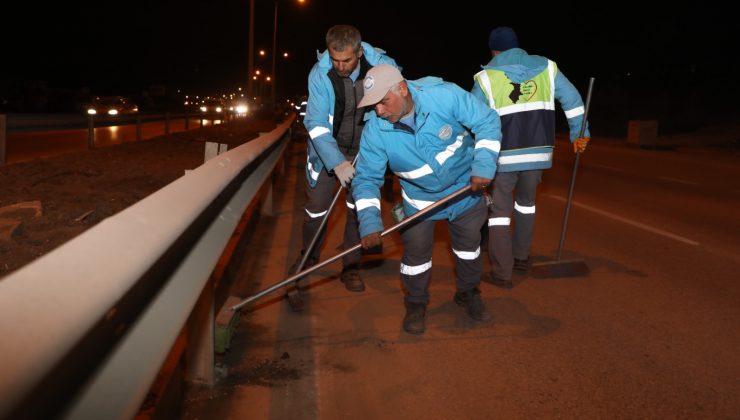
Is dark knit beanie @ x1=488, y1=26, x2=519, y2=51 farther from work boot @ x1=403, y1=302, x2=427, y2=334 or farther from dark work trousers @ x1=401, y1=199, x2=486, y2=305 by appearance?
work boot @ x1=403, y1=302, x2=427, y2=334

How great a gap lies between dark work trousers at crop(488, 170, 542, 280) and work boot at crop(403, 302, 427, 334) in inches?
50.1

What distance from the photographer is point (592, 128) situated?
38844mm

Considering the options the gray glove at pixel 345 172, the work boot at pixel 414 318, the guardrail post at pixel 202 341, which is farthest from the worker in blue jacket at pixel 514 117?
the guardrail post at pixel 202 341

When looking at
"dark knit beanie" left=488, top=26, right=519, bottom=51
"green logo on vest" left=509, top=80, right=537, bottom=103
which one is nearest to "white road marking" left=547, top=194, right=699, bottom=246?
"green logo on vest" left=509, top=80, right=537, bottom=103

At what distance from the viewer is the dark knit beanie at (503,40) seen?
6.01 m

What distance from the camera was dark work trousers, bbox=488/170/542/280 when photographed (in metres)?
5.76

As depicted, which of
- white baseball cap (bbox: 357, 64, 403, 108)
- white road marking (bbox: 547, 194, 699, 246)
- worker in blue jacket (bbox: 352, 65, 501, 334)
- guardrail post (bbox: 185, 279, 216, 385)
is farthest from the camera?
white road marking (bbox: 547, 194, 699, 246)

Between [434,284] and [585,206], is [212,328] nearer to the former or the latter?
[434,284]

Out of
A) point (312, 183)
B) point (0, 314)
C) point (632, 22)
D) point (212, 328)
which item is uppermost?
point (632, 22)

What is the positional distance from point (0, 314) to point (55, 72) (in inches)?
3067

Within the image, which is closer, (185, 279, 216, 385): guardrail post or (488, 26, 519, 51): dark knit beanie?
(185, 279, 216, 385): guardrail post

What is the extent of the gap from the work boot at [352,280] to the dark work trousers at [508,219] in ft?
3.56

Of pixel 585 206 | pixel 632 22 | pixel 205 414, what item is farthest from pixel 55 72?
pixel 205 414

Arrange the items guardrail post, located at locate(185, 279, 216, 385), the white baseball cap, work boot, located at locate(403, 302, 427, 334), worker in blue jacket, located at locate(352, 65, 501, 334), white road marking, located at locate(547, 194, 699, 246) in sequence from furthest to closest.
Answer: white road marking, located at locate(547, 194, 699, 246) < work boot, located at locate(403, 302, 427, 334) < worker in blue jacket, located at locate(352, 65, 501, 334) < the white baseball cap < guardrail post, located at locate(185, 279, 216, 385)
